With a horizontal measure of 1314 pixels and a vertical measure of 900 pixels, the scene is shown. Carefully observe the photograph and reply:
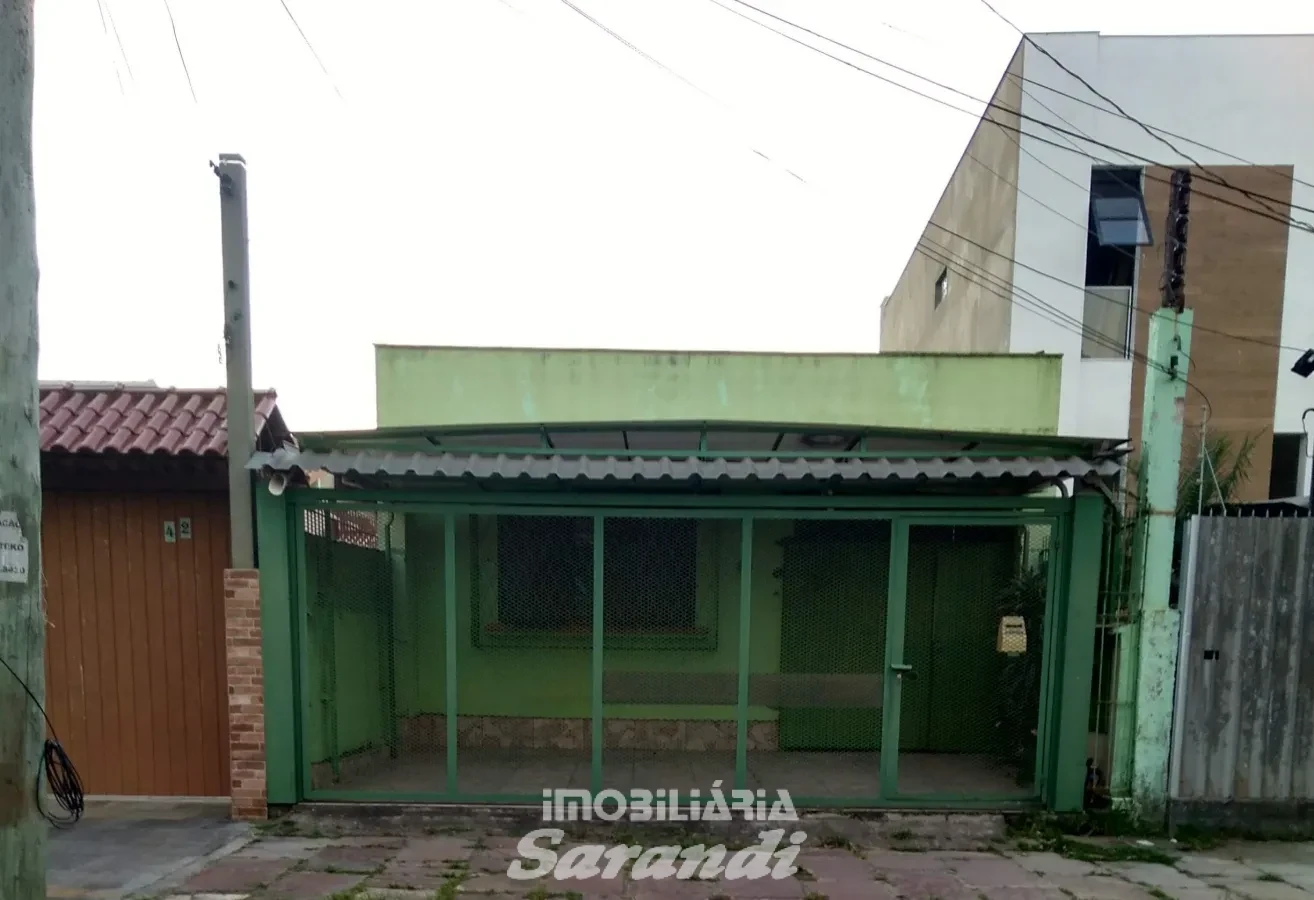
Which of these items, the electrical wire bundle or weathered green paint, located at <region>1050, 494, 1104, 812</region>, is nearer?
the electrical wire bundle

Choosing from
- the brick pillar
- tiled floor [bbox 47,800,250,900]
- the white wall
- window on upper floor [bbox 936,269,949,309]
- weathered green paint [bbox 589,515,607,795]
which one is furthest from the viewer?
window on upper floor [bbox 936,269,949,309]

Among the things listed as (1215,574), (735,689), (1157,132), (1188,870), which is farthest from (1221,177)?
(735,689)

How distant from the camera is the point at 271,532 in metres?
4.08

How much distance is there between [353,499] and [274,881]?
219 cm

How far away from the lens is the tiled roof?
4043 mm

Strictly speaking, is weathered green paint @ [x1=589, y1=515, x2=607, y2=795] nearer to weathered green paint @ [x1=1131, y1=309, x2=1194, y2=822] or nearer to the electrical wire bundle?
the electrical wire bundle

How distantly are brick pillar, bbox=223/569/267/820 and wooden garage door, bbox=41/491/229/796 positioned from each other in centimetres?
42

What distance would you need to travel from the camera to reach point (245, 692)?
160 inches

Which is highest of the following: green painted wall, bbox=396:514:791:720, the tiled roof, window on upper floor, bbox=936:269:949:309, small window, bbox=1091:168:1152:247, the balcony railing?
small window, bbox=1091:168:1152:247

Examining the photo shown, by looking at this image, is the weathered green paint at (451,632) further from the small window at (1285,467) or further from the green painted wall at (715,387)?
the small window at (1285,467)

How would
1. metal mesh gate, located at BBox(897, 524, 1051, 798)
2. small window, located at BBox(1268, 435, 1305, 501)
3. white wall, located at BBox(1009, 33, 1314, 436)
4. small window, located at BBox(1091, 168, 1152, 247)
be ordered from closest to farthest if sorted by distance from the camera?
metal mesh gate, located at BBox(897, 524, 1051, 798)
small window, located at BBox(1091, 168, 1152, 247)
white wall, located at BBox(1009, 33, 1314, 436)
small window, located at BBox(1268, 435, 1305, 501)

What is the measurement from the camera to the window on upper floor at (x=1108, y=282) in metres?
7.83

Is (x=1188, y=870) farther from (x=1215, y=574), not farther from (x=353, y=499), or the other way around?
(x=353, y=499)

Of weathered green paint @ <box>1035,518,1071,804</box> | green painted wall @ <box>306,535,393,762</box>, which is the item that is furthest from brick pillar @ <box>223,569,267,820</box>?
weathered green paint @ <box>1035,518,1071,804</box>
